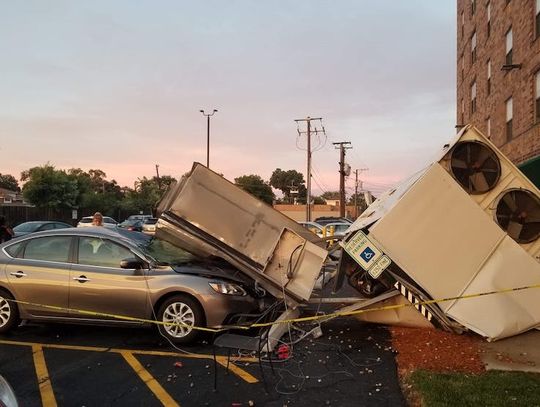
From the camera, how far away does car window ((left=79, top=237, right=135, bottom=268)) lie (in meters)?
7.26

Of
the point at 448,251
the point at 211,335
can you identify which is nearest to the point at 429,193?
the point at 448,251

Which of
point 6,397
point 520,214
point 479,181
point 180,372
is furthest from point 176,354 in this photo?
point 520,214

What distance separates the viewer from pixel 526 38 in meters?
Answer: 16.3

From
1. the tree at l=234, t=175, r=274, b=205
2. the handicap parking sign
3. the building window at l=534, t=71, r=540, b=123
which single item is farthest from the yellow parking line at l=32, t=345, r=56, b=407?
the tree at l=234, t=175, r=274, b=205

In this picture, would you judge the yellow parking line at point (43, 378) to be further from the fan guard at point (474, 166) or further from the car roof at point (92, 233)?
the fan guard at point (474, 166)

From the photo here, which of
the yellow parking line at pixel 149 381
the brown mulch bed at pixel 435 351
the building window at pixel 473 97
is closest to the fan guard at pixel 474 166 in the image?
the brown mulch bed at pixel 435 351

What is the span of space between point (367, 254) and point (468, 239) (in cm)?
128

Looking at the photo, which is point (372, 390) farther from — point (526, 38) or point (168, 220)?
point (526, 38)

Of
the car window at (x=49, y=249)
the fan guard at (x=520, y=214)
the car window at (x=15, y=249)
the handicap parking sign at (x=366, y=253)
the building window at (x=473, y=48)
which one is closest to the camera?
the handicap parking sign at (x=366, y=253)

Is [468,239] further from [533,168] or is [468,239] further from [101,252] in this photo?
[533,168]

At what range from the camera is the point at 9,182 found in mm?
129375

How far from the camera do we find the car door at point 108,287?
22.9ft

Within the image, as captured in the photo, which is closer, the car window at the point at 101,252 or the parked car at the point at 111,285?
the parked car at the point at 111,285

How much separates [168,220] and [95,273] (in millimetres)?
1213
